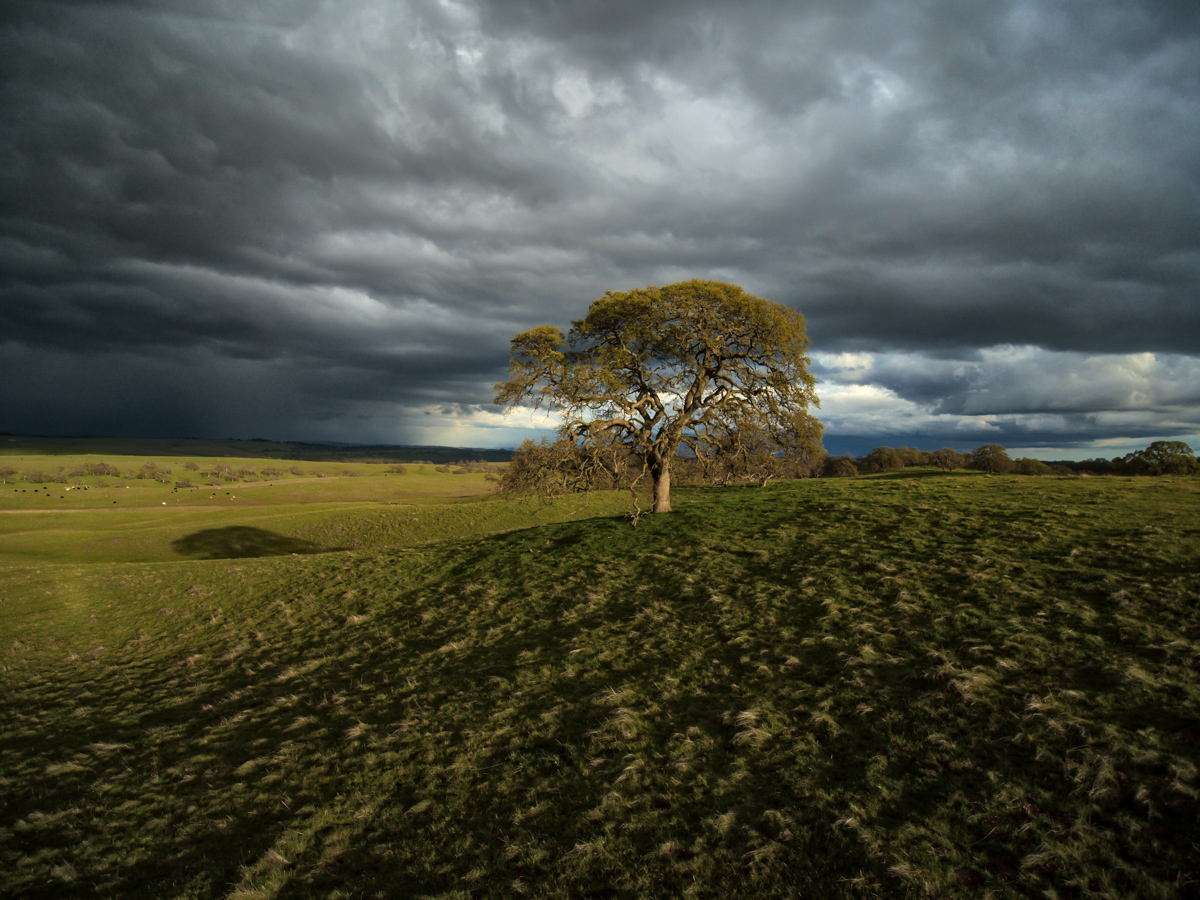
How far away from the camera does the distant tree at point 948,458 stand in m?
68.6

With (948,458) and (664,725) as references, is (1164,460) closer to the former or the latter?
(948,458)

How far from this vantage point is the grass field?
22.4ft

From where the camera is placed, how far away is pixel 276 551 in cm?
4462

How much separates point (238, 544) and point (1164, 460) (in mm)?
75981

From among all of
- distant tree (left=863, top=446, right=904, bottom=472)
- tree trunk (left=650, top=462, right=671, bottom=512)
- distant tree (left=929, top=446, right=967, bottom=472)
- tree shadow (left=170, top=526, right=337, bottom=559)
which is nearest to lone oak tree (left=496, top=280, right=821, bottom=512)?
tree trunk (left=650, top=462, right=671, bottom=512)

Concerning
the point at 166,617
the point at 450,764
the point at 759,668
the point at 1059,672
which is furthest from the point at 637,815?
the point at 166,617

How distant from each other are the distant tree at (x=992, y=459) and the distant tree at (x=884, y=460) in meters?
25.6

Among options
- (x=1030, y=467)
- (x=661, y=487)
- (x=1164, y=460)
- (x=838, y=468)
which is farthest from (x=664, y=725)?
(x=838, y=468)

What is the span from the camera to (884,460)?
85750mm

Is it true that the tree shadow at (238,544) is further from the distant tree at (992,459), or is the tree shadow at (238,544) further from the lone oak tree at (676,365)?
the distant tree at (992,459)

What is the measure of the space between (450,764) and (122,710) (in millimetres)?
11509

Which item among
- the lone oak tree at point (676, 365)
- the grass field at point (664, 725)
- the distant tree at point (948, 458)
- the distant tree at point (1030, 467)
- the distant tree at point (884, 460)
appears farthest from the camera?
the distant tree at point (884, 460)

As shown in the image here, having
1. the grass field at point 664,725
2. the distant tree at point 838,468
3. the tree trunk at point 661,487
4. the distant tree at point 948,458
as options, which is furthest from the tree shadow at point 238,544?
the distant tree at point 948,458

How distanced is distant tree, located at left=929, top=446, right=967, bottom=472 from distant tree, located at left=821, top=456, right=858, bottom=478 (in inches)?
422
